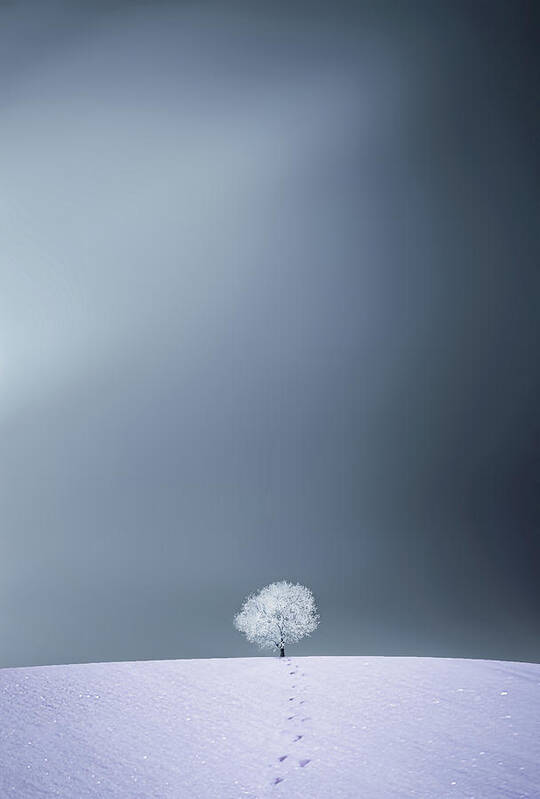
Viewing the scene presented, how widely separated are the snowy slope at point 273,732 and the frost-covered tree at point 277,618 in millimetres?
4373

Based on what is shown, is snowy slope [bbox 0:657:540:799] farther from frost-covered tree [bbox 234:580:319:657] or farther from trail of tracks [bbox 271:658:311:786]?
frost-covered tree [bbox 234:580:319:657]

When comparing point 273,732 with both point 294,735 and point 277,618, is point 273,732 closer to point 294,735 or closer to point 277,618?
point 294,735

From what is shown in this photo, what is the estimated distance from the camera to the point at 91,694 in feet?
28.6

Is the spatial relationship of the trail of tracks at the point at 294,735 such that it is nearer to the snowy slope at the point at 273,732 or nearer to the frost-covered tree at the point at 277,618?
the snowy slope at the point at 273,732

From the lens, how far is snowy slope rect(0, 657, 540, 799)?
570cm

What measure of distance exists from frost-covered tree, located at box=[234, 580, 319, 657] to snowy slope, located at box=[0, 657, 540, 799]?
437 cm

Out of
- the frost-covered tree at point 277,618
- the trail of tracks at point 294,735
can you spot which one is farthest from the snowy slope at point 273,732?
the frost-covered tree at point 277,618

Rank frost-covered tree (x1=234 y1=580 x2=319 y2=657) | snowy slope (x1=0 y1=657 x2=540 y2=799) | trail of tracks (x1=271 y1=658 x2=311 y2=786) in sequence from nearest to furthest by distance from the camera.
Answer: snowy slope (x1=0 y1=657 x2=540 y2=799) < trail of tracks (x1=271 y1=658 x2=311 y2=786) < frost-covered tree (x1=234 y1=580 x2=319 y2=657)

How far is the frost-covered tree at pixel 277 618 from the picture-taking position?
14672 mm

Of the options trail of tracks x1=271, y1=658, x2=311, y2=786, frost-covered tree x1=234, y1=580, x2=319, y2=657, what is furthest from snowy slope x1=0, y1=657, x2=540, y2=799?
frost-covered tree x1=234, y1=580, x2=319, y2=657

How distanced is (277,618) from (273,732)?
7.81m

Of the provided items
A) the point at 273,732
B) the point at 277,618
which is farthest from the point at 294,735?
the point at 277,618

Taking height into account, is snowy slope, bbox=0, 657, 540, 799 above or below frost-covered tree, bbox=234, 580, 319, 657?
below

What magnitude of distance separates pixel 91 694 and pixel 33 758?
7.97 feet
